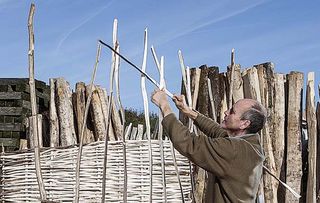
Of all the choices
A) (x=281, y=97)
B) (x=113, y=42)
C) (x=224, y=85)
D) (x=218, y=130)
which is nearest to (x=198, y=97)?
(x=224, y=85)

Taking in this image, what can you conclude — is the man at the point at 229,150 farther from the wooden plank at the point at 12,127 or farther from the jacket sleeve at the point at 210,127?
→ the wooden plank at the point at 12,127

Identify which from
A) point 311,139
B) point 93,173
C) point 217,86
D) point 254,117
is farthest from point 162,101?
point 311,139

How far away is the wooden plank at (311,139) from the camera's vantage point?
5.11 meters

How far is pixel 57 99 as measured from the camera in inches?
190

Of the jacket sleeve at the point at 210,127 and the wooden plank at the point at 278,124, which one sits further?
the wooden plank at the point at 278,124

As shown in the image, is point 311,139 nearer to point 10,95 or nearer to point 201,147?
point 10,95

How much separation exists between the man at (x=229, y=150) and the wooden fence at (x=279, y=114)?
2017 mm

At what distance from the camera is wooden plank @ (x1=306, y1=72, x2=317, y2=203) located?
511 cm

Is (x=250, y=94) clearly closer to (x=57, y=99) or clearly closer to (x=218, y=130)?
(x=57, y=99)

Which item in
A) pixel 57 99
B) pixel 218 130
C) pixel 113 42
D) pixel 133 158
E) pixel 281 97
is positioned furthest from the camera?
pixel 281 97

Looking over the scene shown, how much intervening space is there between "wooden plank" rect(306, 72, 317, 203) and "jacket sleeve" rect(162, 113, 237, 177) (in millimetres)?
2656

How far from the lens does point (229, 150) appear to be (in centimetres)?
261

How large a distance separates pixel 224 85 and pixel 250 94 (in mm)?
213

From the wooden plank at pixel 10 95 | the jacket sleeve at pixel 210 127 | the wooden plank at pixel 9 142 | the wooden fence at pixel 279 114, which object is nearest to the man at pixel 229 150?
the jacket sleeve at pixel 210 127
